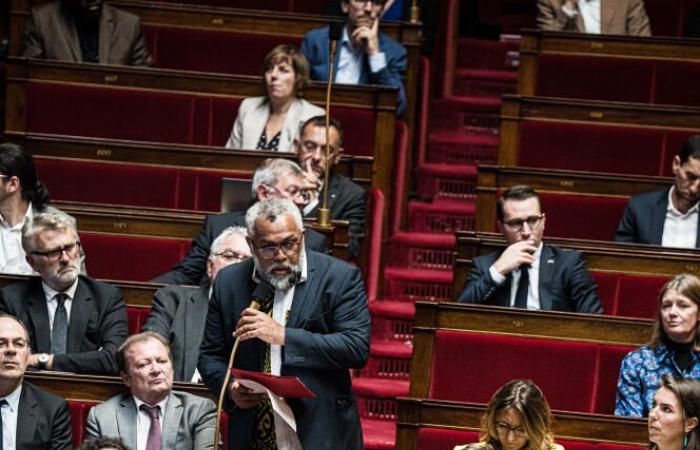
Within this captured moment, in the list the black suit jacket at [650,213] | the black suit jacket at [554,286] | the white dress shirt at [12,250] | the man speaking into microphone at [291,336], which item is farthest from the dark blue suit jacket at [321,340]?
the black suit jacket at [650,213]

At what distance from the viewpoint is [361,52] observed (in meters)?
3.55

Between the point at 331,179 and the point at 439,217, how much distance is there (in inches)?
22.6

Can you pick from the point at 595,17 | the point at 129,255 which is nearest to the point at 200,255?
the point at 129,255

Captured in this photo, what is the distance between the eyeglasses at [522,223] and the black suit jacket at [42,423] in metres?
0.85

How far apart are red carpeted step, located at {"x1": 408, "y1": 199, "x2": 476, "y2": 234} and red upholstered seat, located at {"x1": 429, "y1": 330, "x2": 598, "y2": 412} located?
1.06 m

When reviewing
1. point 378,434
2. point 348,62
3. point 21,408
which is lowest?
point 378,434

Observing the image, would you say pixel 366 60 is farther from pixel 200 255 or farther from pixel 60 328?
pixel 60 328

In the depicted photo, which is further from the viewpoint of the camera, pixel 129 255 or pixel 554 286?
pixel 129 255

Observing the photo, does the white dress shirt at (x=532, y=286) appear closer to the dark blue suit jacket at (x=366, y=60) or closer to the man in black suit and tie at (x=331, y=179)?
the man in black suit and tie at (x=331, y=179)

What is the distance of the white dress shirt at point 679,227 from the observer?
2938 millimetres

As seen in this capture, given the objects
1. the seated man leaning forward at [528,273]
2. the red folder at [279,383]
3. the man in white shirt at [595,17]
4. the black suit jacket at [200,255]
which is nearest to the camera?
the red folder at [279,383]

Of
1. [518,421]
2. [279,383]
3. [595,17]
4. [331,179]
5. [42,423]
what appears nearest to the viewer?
[279,383]

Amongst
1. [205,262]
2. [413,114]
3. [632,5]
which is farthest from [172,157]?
[632,5]

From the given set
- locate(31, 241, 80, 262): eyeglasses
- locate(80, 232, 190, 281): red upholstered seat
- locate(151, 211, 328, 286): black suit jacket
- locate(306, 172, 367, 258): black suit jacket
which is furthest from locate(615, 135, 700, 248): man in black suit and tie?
locate(31, 241, 80, 262): eyeglasses
